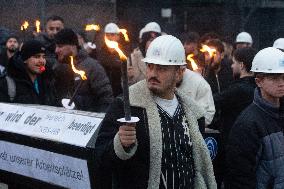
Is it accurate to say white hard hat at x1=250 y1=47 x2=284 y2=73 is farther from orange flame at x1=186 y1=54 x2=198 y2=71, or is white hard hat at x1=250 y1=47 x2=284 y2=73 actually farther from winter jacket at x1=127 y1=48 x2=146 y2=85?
winter jacket at x1=127 y1=48 x2=146 y2=85

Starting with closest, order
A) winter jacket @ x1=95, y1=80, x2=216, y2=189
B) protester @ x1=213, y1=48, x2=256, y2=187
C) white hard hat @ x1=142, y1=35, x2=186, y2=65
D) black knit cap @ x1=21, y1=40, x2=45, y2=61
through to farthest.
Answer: winter jacket @ x1=95, y1=80, x2=216, y2=189
white hard hat @ x1=142, y1=35, x2=186, y2=65
protester @ x1=213, y1=48, x2=256, y2=187
black knit cap @ x1=21, y1=40, x2=45, y2=61

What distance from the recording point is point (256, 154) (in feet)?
12.2

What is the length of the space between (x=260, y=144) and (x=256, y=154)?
7cm

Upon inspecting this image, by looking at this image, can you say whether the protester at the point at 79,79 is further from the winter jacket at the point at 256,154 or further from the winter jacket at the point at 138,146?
the winter jacket at the point at 138,146

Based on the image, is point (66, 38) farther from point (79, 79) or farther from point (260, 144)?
point (260, 144)

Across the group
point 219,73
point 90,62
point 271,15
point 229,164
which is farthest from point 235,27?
point 229,164

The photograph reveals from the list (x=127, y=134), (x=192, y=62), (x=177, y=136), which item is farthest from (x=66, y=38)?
(x=127, y=134)

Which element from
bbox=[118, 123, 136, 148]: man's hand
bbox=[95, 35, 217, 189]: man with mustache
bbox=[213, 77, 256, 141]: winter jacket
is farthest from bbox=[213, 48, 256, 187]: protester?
bbox=[118, 123, 136, 148]: man's hand

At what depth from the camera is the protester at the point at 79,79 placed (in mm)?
6176

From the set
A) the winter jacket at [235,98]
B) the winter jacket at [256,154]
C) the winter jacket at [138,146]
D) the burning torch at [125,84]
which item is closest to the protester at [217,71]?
the winter jacket at [235,98]

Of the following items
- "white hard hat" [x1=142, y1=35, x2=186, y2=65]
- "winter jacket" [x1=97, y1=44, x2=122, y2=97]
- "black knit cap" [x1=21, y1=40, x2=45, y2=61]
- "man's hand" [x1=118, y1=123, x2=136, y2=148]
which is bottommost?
"winter jacket" [x1=97, y1=44, x2=122, y2=97]

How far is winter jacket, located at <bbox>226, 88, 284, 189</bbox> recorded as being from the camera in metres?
3.69

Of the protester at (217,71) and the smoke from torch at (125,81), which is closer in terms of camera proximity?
the smoke from torch at (125,81)

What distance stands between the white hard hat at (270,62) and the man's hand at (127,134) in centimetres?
137
